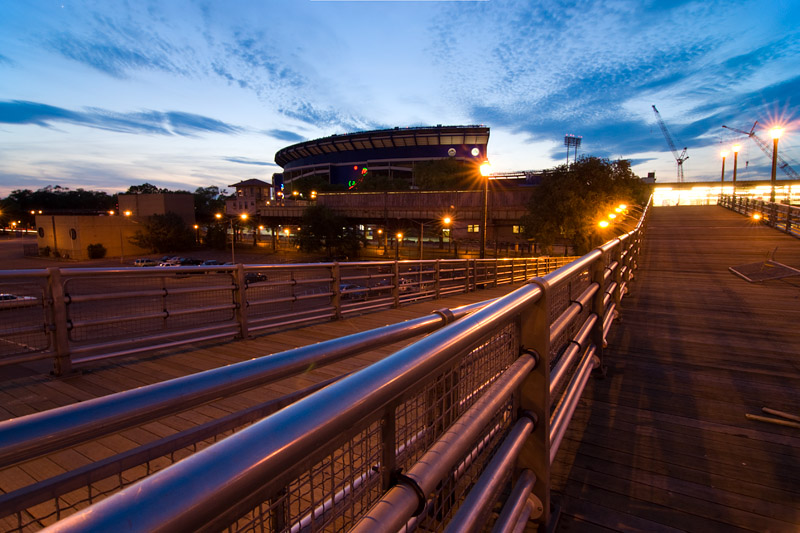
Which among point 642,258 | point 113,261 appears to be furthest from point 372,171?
point 642,258

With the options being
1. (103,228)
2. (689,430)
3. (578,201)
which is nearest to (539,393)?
(689,430)

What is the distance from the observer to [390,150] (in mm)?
113062

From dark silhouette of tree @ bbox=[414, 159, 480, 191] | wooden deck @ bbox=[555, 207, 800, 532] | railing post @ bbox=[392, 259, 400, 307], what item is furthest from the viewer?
dark silhouette of tree @ bbox=[414, 159, 480, 191]

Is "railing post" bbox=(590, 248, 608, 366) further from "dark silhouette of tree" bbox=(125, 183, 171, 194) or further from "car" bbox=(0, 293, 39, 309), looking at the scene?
"dark silhouette of tree" bbox=(125, 183, 171, 194)

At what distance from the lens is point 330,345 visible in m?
1.87

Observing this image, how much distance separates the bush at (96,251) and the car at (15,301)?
66.9m

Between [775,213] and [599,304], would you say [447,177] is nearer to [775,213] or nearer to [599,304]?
[775,213]

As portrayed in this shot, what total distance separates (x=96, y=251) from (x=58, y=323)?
6731 centimetres

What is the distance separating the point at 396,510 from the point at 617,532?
1.93 m

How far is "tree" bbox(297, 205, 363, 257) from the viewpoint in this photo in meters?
57.3

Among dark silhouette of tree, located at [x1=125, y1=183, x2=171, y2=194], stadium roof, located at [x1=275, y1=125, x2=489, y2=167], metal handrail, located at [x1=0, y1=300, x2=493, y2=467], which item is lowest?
metal handrail, located at [x1=0, y1=300, x2=493, y2=467]

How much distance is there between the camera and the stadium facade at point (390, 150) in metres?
108

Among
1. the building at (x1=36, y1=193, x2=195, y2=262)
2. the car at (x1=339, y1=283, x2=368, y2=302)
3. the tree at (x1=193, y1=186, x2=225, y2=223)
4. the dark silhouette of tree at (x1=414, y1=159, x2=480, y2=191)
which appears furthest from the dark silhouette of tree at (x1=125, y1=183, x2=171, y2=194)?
the car at (x1=339, y1=283, x2=368, y2=302)

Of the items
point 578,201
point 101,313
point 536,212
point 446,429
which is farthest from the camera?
point 536,212
